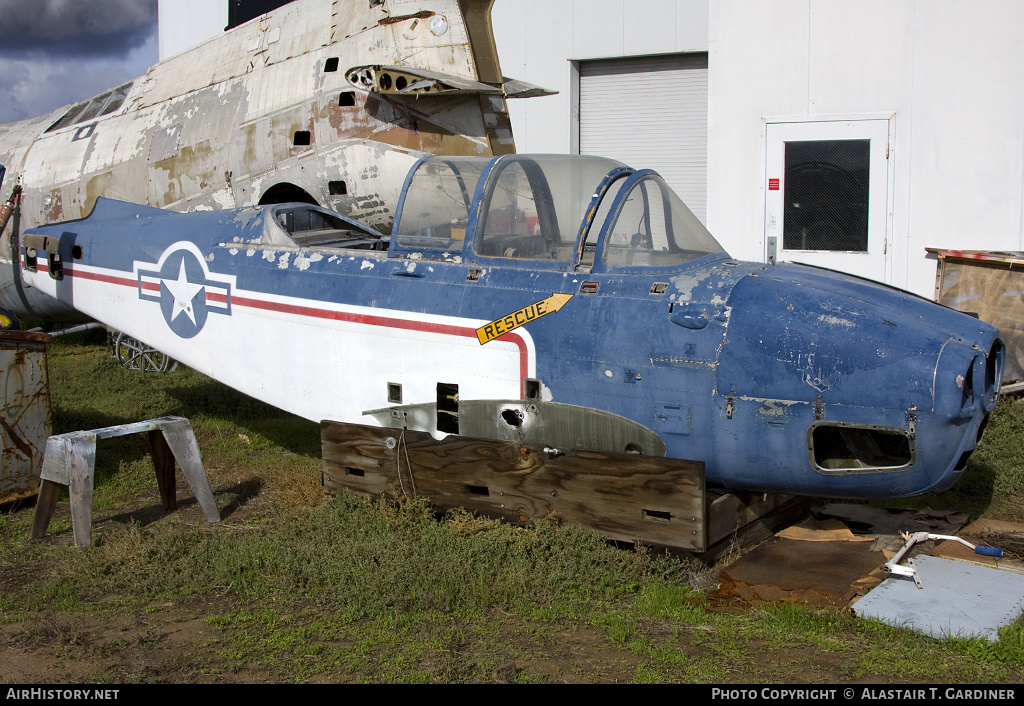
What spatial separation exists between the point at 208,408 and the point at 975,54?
8.82 meters

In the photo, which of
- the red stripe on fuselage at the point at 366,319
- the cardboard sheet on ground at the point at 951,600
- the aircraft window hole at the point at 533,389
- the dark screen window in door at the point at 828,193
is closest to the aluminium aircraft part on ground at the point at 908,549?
the cardboard sheet on ground at the point at 951,600

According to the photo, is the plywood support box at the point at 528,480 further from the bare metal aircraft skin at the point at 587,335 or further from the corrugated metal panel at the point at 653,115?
the corrugated metal panel at the point at 653,115

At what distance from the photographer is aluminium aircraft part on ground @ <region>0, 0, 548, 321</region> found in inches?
360

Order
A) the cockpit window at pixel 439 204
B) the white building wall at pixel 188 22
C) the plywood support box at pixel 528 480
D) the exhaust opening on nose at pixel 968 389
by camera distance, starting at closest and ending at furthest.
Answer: the exhaust opening on nose at pixel 968 389 < the plywood support box at pixel 528 480 < the cockpit window at pixel 439 204 < the white building wall at pixel 188 22

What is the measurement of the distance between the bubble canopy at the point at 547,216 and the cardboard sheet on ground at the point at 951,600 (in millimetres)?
2205

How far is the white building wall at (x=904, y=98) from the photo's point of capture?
30.6ft

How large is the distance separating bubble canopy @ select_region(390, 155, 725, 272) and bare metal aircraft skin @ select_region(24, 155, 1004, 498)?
0.05 ft

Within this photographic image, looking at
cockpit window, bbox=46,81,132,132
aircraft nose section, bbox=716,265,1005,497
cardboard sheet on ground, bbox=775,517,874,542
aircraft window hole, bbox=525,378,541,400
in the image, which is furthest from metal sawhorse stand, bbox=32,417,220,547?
cockpit window, bbox=46,81,132,132

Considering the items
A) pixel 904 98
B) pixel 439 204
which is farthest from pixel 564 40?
pixel 439 204

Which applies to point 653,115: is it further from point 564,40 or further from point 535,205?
point 535,205

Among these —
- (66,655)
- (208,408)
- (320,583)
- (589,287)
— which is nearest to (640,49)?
(208,408)

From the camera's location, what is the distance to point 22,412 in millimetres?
6594

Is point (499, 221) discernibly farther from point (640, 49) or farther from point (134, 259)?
point (640, 49)

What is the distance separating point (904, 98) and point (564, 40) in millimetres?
8178
